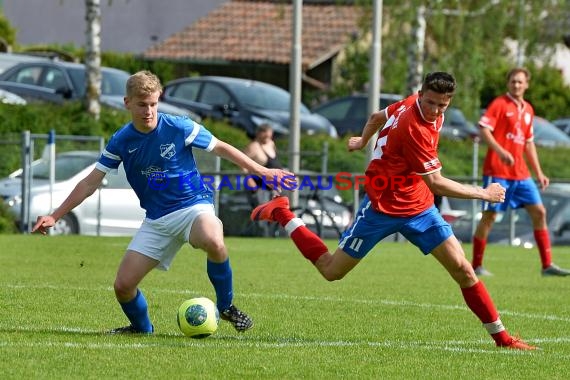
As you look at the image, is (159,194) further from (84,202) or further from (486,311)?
(84,202)

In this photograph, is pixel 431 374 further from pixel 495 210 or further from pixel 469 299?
pixel 495 210

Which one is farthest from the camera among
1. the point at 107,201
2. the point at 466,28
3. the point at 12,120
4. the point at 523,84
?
the point at 466,28

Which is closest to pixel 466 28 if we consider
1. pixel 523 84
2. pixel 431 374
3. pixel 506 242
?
pixel 506 242

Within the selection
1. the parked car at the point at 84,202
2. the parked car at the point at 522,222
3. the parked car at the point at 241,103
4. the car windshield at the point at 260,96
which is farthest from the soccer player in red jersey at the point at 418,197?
the car windshield at the point at 260,96

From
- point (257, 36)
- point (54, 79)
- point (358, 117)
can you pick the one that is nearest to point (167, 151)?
point (54, 79)

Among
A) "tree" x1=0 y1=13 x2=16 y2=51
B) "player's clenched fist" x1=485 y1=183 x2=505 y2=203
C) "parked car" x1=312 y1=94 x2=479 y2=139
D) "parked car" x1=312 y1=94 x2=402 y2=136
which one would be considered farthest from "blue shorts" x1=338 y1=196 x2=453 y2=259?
"tree" x1=0 y1=13 x2=16 y2=51

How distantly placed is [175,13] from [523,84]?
3703 centimetres

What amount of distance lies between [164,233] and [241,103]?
19364 millimetres

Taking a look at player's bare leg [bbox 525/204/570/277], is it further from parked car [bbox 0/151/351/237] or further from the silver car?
the silver car

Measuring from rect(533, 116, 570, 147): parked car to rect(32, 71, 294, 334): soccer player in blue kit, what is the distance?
2271 centimetres

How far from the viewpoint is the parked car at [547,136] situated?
31.8 m

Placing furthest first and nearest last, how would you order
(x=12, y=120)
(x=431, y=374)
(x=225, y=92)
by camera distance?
1. (x=225, y=92)
2. (x=12, y=120)
3. (x=431, y=374)

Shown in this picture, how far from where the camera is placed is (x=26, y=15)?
5059 centimetres

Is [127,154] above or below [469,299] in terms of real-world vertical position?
above
